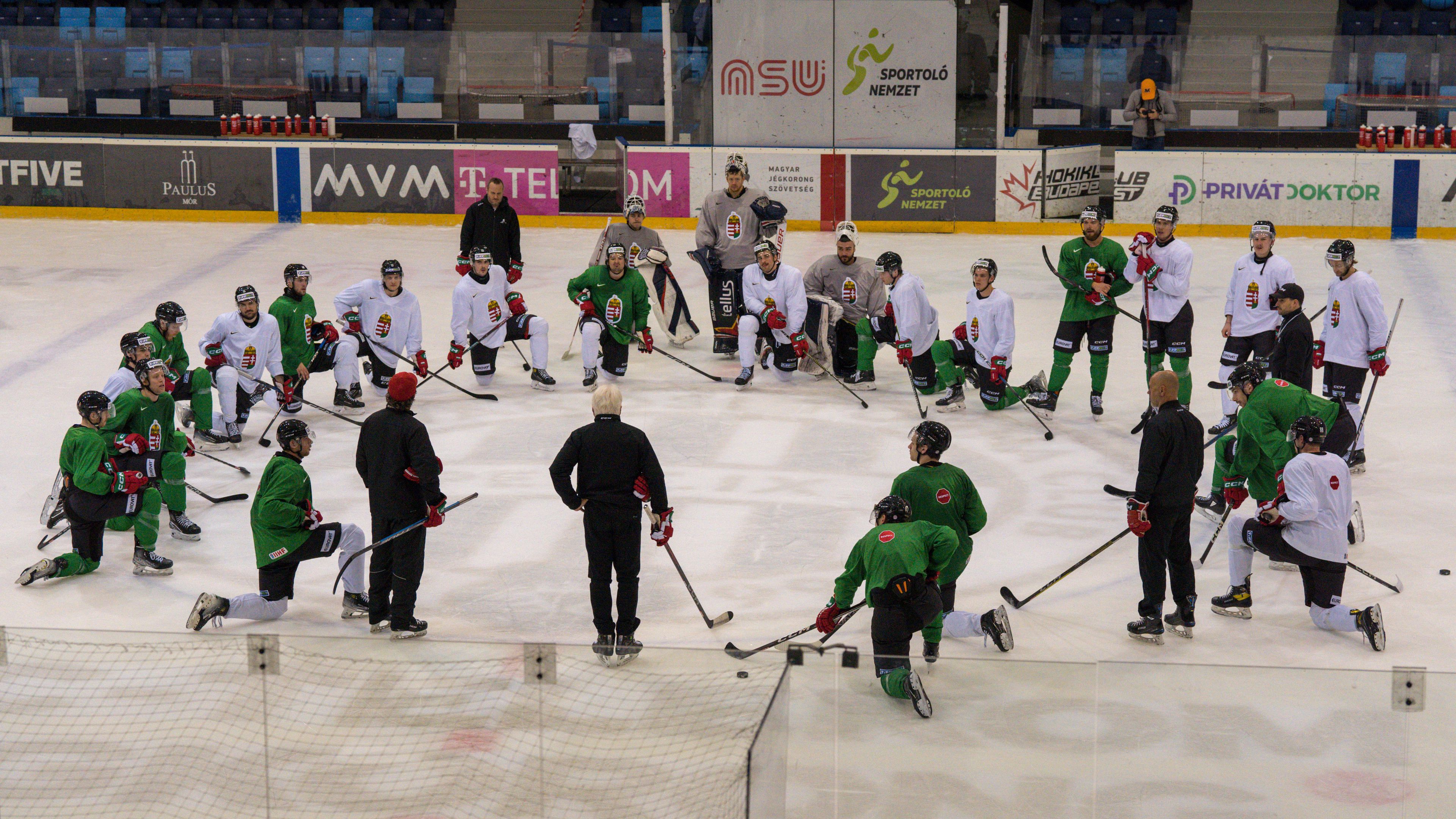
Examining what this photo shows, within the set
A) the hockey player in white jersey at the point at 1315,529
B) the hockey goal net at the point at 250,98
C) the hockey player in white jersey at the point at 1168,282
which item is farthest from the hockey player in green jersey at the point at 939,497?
the hockey goal net at the point at 250,98

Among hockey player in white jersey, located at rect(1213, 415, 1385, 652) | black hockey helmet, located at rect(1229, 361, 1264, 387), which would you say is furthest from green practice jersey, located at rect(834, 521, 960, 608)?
black hockey helmet, located at rect(1229, 361, 1264, 387)

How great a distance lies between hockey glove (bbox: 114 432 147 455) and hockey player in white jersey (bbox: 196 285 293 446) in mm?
2116

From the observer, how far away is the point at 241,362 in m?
10.3

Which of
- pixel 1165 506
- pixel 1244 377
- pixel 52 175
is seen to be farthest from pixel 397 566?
pixel 52 175

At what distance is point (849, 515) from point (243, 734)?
4.34 metres

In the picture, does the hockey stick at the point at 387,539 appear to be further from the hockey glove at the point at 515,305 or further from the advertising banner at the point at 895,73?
the advertising banner at the point at 895,73

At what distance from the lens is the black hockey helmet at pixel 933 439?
6523mm

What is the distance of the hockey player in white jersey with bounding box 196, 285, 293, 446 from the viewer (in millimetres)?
10078

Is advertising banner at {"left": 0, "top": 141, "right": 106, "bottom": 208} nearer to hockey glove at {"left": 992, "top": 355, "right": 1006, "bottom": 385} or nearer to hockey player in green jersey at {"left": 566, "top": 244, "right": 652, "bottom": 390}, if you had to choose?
hockey player in green jersey at {"left": 566, "top": 244, "right": 652, "bottom": 390}

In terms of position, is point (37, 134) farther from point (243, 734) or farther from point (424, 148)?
point (243, 734)

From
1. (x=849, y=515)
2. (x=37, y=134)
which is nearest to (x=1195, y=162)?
(x=849, y=515)

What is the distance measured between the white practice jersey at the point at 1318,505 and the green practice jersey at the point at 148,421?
545 cm

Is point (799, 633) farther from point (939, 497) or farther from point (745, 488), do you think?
point (745, 488)

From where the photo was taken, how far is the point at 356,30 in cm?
2203
